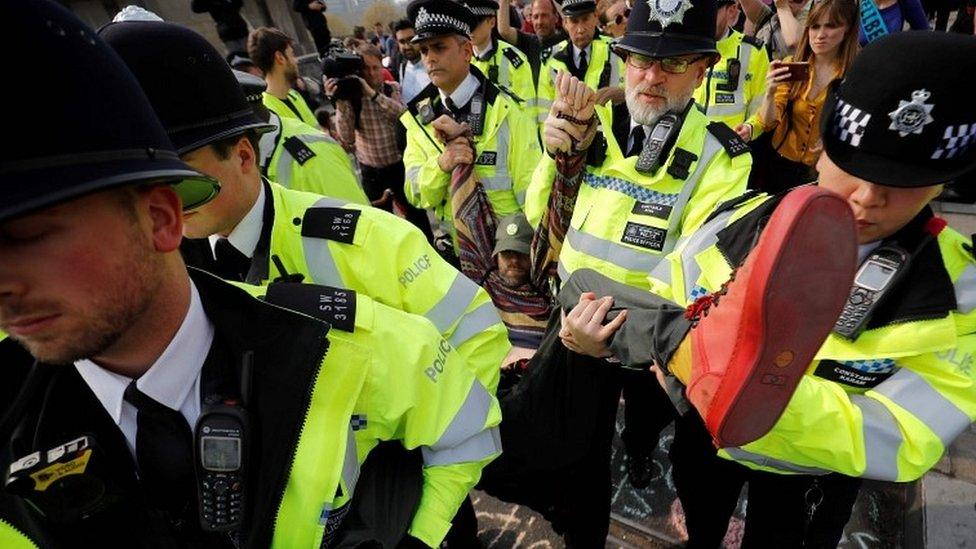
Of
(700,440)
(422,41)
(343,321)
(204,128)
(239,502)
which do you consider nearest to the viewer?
(239,502)

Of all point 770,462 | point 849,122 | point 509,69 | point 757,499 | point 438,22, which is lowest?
point 757,499

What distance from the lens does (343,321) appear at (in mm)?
1232

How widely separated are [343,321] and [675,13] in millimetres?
1933

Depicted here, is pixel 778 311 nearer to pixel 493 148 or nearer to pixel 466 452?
pixel 466 452

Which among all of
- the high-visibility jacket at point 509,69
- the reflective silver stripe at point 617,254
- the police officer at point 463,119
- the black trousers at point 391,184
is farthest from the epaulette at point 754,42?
the black trousers at point 391,184

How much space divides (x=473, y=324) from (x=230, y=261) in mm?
929

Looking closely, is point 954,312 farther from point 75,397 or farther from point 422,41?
point 422,41

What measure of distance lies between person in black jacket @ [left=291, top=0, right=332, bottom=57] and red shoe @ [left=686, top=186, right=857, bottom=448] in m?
4.97

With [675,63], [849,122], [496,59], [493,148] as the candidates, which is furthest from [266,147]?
[849,122]

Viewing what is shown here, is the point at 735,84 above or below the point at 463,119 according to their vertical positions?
above

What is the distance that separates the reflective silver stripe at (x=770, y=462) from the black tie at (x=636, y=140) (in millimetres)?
1325

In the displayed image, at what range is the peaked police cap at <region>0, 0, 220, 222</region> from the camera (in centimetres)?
67

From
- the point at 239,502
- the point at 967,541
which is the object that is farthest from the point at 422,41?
the point at 967,541

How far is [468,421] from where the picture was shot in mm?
1414
